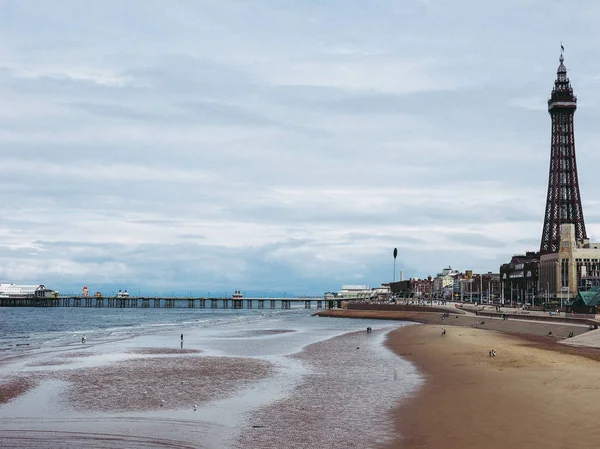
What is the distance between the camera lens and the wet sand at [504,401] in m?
21.6

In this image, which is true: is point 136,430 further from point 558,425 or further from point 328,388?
point 558,425

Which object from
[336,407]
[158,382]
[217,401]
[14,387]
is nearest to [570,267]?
[158,382]

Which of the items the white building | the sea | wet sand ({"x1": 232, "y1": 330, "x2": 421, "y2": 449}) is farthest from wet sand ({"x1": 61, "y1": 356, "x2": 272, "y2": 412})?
the white building

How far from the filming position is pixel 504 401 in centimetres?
2800

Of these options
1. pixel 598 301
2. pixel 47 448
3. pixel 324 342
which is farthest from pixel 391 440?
pixel 598 301

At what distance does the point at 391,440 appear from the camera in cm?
2188

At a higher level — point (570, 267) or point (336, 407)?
point (570, 267)

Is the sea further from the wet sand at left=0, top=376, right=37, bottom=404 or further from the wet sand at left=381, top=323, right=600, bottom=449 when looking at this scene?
the wet sand at left=381, top=323, right=600, bottom=449

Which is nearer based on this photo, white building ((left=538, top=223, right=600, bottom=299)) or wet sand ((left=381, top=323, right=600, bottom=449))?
wet sand ((left=381, top=323, right=600, bottom=449))

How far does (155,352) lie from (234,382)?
20903 millimetres

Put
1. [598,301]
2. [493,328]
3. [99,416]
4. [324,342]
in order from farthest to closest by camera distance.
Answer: [598,301]
[493,328]
[324,342]
[99,416]

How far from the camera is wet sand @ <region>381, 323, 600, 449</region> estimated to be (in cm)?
2162

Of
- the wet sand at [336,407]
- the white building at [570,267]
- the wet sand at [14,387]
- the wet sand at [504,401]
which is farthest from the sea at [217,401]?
the white building at [570,267]

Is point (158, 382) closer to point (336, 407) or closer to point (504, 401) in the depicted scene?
point (336, 407)
